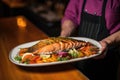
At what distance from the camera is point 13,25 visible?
5.03 ft

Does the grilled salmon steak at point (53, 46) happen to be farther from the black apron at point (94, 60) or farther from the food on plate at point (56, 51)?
the black apron at point (94, 60)

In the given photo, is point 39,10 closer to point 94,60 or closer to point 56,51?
point 94,60

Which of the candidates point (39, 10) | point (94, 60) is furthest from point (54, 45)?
point (39, 10)

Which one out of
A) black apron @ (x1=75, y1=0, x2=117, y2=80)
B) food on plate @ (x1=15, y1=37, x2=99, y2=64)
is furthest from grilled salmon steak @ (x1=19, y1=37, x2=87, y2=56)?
black apron @ (x1=75, y1=0, x2=117, y2=80)

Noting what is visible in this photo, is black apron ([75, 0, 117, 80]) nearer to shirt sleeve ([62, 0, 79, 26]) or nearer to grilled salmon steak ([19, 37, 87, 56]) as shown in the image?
shirt sleeve ([62, 0, 79, 26])

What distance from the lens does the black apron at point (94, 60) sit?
1.23 metres

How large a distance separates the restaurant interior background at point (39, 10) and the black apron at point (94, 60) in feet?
4.44

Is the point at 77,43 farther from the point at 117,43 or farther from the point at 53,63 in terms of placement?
the point at 117,43

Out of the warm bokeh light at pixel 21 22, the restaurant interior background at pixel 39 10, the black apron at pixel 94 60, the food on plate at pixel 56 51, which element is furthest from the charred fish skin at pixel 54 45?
the restaurant interior background at pixel 39 10

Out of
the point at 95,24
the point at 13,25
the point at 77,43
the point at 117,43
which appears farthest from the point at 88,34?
the point at 13,25

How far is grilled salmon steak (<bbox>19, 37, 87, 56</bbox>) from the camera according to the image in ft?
3.09

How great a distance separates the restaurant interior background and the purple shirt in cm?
130

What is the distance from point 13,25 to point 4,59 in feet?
1.71

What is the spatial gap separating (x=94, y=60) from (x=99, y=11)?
0.27m
